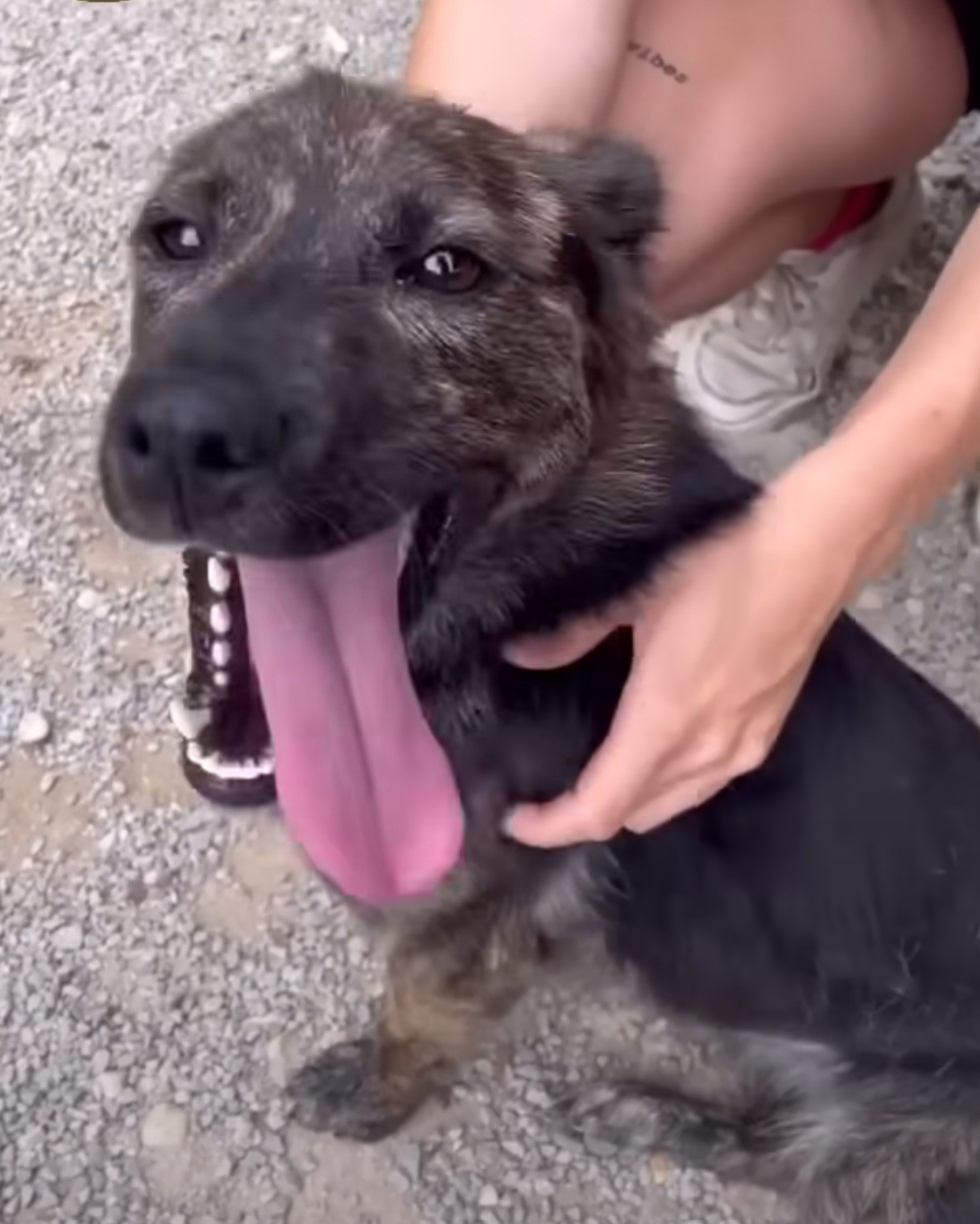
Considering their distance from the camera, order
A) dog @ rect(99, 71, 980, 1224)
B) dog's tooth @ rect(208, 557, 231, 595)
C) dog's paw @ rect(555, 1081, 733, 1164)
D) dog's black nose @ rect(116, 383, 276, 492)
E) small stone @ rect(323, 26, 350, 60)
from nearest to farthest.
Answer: dog's black nose @ rect(116, 383, 276, 492), dog @ rect(99, 71, 980, 1224), dog's tooth @ rect(208, 557, 231, 595), dog's paw @ rect(555, 1081, 733, 1164), small stone @ rect(323, 26, 350, 60)

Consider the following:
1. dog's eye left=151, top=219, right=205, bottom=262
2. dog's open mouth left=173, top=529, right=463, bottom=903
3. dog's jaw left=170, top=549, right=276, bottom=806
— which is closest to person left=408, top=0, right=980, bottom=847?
dog's open mouth left=173, top=529, right=463, bottom=903

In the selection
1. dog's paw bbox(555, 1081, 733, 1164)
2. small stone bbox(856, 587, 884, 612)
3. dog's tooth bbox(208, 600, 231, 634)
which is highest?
dog's tooth bbox(208, 600, 231, 634)

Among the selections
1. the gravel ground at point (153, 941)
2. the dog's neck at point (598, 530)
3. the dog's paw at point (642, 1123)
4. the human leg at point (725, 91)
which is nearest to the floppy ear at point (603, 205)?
the dog's neck at point (598, 530)

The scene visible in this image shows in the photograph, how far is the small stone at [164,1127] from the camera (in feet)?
8.66

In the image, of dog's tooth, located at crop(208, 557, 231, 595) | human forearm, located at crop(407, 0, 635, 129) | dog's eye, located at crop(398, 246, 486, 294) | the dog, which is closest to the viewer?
the dog

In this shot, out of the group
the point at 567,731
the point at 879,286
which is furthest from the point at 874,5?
the point at 567,731

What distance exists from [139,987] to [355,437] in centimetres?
138

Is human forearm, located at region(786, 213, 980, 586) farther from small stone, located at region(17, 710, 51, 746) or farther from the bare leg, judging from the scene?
small stone, located at region(17, 710, 51, 746)

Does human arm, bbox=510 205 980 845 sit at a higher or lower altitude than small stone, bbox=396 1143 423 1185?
higher

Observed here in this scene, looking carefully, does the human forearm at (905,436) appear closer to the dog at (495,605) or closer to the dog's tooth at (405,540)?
the dog at (495,605)

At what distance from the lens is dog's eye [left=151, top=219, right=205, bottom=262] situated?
6.08 ft

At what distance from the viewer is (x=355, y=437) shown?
1662mm

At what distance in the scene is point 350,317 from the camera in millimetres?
1726

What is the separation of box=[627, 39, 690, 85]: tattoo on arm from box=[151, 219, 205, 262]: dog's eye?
1.14m
